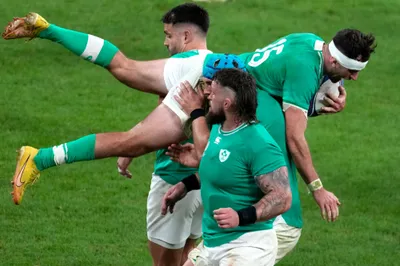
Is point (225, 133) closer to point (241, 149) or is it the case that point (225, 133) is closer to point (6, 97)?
point (241, 149)

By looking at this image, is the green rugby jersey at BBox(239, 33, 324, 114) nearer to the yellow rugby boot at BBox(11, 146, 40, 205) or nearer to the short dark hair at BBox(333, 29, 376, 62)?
the short dark hair at BBox(333, 29, 376, 62)

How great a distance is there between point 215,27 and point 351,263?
1033 cm

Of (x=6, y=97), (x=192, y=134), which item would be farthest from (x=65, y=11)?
(x=192, y=134)

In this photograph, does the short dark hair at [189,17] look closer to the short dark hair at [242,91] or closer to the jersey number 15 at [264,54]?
the jersey number 15 at [264,54]

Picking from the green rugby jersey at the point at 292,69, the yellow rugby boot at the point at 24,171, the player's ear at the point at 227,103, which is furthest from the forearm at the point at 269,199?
the yellow rugby boot at the point at 24,171

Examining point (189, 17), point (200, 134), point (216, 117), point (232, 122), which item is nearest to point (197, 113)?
point (200, 134)

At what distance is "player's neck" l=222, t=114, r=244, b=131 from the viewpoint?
6840 mm

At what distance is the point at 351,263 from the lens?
10.4 m

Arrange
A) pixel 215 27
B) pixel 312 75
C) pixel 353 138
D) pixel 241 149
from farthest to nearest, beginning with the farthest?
pixel 215 27
pixel 353 138
pixel 312 75
pixel 241 149

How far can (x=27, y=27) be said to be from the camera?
807 cm

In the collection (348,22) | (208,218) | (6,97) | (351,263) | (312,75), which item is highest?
(312,75)

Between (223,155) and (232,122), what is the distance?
22cm

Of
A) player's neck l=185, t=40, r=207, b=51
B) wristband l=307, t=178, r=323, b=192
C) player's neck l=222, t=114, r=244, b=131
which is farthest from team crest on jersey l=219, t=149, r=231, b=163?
player's neck l=185, t=40, r=207, b=51

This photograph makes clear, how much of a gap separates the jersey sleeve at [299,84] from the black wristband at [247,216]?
115 centimetres
